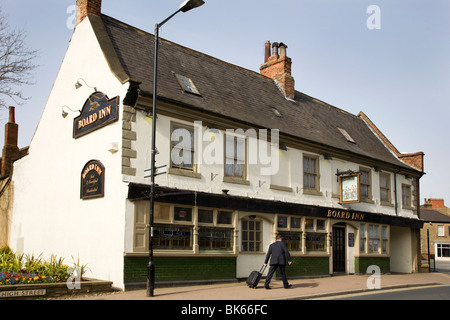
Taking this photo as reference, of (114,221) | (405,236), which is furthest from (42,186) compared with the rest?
(405,236)

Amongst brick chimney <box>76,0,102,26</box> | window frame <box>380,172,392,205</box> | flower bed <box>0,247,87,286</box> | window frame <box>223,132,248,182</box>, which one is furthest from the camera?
window frame <box>380,172,392,205</box>

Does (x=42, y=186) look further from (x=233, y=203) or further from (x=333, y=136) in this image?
(x=333, y=136)

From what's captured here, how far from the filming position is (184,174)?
1554 cm

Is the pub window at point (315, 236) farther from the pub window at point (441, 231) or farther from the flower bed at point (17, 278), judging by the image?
the pub window at point (441, 231)

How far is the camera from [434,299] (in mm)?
12898

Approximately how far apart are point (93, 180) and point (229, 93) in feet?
23.3

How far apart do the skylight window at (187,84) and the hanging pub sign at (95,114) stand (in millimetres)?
3047

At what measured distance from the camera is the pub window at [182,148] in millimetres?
15570

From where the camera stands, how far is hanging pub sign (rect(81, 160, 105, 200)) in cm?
1504

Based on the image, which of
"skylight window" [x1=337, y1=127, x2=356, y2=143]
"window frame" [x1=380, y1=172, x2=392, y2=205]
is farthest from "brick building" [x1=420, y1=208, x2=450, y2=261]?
"skylight window" [x1=337, y1=127, x2=356, y2=143]

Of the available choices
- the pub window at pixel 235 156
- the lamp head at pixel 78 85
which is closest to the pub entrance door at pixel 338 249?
the pub window at pixel 235 156

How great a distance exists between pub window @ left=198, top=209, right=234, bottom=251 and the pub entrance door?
273 inches

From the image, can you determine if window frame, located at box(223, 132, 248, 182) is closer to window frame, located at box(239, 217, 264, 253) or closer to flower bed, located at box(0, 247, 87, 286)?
window frame, located at box(239, 217, 264, 253)
